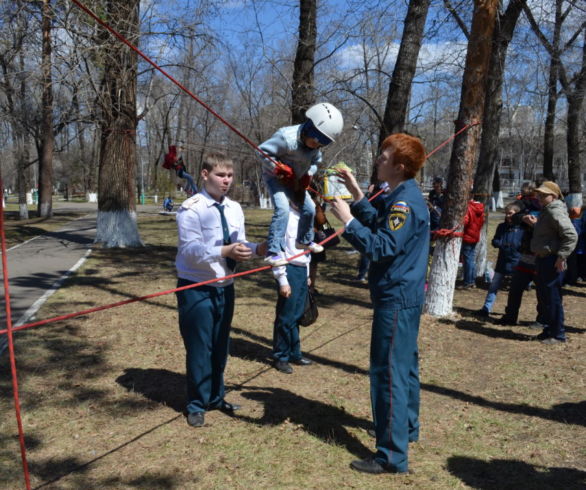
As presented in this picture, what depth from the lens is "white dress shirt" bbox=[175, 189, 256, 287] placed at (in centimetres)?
390

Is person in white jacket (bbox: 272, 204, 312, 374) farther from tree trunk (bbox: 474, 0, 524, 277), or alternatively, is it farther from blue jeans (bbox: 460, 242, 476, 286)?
tree trunk (bbox: 474, 0, 524, 277)

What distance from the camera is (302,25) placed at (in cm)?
1175

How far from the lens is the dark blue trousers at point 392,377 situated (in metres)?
3.44

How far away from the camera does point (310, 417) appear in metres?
4.51

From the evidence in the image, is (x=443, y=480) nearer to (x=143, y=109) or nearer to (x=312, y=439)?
(x=312, y=439)

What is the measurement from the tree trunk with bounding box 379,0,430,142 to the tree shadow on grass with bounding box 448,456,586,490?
7.24 meters

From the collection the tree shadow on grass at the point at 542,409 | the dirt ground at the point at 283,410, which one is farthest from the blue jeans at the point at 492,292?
the tree shadow on grass at the point at 542,409

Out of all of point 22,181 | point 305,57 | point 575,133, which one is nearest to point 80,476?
point 305,57

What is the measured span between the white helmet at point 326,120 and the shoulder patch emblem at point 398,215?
943 mm

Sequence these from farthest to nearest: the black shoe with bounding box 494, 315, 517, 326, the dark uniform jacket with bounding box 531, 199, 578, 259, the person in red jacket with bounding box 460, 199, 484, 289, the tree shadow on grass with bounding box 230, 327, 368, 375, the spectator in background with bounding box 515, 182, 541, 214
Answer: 1. the person in red jacket with bounding box 460, 199, 484, 289
2. the spectator in background with bounding box 515, 182, 541, 214
3. the black shoe with bounding box 494, 315, 517, 326
4. the dark uniform jacket with bounding box 531, 199, 578, 259
5. the tree shadow on grass with bounding box 230, 327, 368, 375

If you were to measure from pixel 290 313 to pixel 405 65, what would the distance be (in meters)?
6.22

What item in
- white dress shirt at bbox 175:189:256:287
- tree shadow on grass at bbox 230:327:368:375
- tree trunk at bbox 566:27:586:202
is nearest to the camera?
white dress shirt at bbox 175:189:256:287

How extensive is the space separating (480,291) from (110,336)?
23.1 ft

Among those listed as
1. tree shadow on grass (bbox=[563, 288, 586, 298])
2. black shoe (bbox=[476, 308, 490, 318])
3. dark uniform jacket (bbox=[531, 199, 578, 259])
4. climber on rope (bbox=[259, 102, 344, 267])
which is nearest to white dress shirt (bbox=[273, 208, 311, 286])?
climber on rope (bbox=[259, 102, 344, 267])
